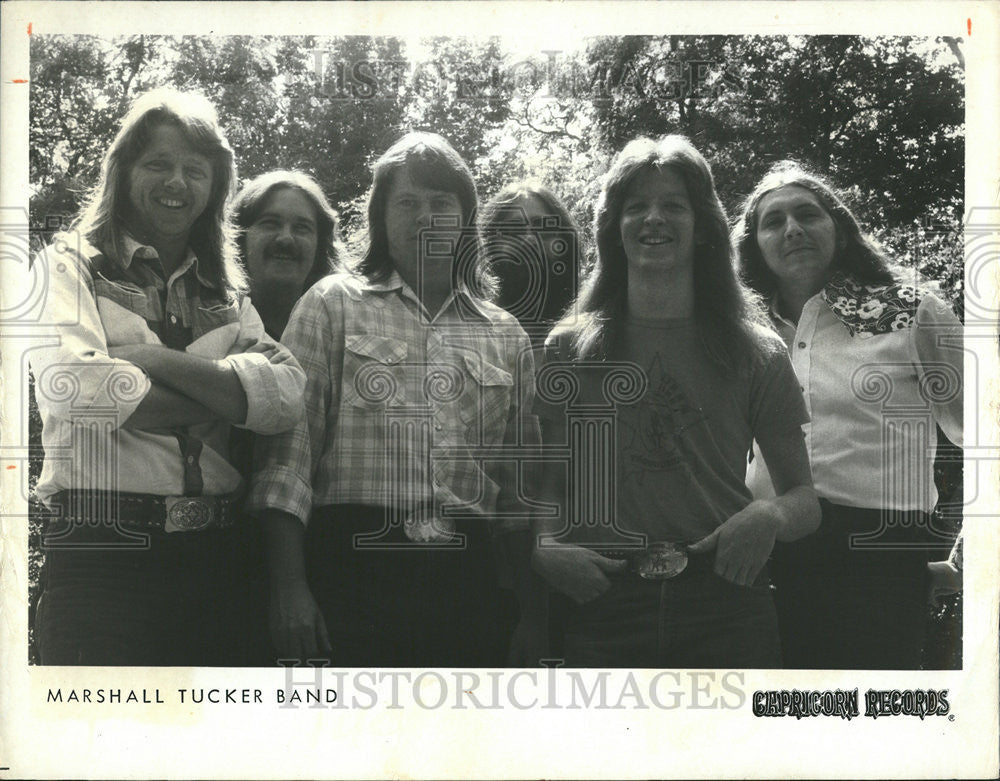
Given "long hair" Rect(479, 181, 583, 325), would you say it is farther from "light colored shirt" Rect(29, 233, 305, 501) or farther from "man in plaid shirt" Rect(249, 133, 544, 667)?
"light colored shirt" Rect(29, 233, 305, 501)

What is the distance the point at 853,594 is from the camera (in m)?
4.09

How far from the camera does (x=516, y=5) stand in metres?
4.12

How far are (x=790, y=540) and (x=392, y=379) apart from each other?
1.50 metres

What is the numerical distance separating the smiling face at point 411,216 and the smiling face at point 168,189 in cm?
64

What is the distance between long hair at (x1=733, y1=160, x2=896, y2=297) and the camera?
4102 mm

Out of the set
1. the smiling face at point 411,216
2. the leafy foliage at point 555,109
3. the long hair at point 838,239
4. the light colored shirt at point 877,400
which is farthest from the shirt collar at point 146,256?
the light colored shirt at point 877,400

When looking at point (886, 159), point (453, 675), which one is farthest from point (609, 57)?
point (453, 675)

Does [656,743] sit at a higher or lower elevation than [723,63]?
lower

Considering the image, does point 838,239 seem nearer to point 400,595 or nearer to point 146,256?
point 400,595

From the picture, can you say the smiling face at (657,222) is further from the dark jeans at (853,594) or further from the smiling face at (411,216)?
the dark jeans at (853,594)

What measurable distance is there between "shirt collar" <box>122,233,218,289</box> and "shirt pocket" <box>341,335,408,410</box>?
21.9 inches

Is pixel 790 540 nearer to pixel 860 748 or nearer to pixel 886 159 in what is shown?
pixel 860 748

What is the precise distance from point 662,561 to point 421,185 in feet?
5.11
